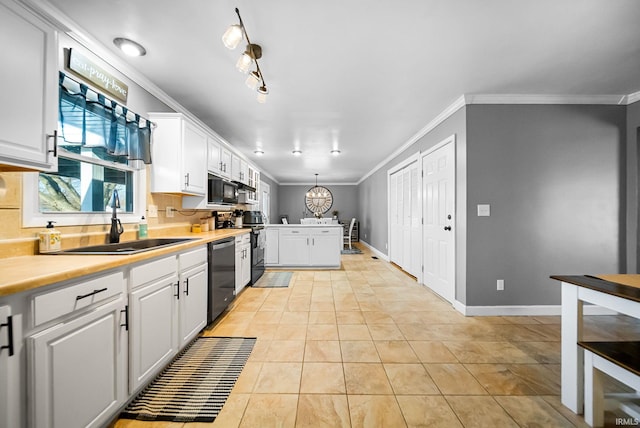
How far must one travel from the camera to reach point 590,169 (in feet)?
9.95

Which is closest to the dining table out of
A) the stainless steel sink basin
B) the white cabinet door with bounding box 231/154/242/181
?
the stainless steel sink basin

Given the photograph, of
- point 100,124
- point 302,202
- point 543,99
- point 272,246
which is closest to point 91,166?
point 100,124

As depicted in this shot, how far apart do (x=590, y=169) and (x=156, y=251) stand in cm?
446

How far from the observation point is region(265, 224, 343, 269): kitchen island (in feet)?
17.8

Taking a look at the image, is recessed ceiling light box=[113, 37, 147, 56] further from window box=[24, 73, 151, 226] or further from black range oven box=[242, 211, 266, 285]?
black range oven box=[242, 211, 266, 285]

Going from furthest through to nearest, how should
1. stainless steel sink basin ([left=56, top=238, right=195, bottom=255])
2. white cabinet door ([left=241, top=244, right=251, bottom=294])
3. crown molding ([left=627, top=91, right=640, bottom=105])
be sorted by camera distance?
white cabinet door ([left=241, top=244, right=251, bottom=294])
crown molding ([left=627, top=91, right=640, bottom=105])
stainless steel sink basin ([left=56, top=238, right=195, bottom=255])

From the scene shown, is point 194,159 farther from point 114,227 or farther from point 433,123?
point 433,123

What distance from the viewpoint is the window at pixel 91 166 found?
1759mm

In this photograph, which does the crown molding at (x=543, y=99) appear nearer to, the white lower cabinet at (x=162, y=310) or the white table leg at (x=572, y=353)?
the white table leg at (x=572, y=353)

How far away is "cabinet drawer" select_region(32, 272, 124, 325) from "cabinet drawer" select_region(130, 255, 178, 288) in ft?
0.34

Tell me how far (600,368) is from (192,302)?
2.70 m

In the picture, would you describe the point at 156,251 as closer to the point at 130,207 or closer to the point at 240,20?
the point at 130,207

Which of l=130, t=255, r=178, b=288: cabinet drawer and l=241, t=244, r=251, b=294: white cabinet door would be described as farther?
l=241, t=244, r=251, b=294: white cabinet door

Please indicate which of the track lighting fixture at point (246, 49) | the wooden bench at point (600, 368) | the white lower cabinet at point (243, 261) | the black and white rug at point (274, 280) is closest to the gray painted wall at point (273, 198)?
the black and white rug at point (274, 280)
